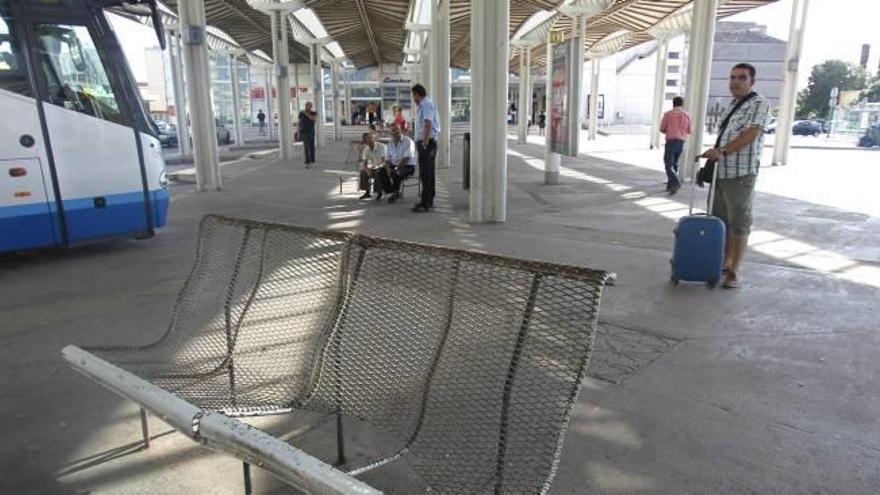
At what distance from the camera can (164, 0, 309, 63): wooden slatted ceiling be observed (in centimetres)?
2441

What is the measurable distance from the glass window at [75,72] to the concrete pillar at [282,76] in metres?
14.4

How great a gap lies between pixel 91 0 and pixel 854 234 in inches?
398

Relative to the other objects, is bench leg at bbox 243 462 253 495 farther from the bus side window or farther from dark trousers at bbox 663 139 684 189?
dark trousers at bbox 663 139 684 189

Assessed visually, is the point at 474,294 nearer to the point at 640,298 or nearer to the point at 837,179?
the point at 640,298

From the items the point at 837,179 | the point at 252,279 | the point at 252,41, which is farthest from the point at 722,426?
the point at 252,41

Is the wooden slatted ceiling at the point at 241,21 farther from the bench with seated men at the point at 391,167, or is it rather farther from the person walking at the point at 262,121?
the bench with seated men at the point at 391,167

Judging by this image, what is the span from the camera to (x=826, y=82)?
68000mm

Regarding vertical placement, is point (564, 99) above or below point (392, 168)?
above

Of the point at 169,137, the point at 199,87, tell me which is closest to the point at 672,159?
the point at 199,87

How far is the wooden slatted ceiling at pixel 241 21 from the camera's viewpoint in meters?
24.4

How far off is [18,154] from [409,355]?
5.70 m

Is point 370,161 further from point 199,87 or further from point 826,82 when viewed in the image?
point 826,82

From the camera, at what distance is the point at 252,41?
35375 mm

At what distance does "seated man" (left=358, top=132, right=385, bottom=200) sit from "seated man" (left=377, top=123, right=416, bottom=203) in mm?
169
